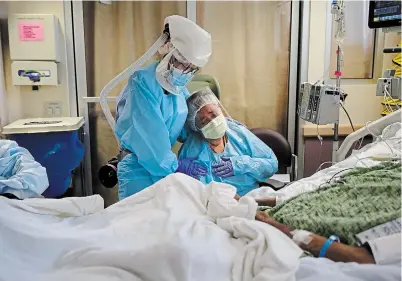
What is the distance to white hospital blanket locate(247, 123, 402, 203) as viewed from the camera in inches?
66.5

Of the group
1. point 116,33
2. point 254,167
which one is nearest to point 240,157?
point 254,167

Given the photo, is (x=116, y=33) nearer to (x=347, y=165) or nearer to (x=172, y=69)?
(x=172, y=69)

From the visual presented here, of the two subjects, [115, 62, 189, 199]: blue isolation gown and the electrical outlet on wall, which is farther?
the electrical outlet on wall

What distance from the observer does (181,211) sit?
1.35 m

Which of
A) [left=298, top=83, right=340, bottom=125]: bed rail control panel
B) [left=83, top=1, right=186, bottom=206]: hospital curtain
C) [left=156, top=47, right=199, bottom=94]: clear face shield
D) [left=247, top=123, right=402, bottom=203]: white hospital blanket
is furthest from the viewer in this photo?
[left=83, top=1, right=186, bottom=206]: hospital curtain

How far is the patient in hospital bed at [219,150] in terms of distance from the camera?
7.25 ft

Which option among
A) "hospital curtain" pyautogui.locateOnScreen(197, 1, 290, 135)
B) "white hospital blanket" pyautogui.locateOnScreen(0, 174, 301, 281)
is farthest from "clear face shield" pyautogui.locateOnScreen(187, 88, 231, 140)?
→ "hospital curtain" pyautogui.locateOnScreen(197, 1, 290, 135)

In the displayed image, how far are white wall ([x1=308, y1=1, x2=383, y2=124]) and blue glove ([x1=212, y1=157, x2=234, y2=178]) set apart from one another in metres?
1.40

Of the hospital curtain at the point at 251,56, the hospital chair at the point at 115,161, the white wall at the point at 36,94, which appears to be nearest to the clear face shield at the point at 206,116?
the hospital chair at the point at 115,161

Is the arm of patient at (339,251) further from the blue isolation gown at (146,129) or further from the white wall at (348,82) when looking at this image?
the white wall at (348,82)

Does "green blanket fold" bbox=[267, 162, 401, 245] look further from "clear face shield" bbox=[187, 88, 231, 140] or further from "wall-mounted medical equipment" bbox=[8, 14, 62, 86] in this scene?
"wall-mounted medical equipment" bbox=[8, 14, 62, 86]

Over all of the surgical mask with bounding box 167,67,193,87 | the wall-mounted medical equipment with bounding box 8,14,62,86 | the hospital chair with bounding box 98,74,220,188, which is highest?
the wall-mounted medical equipment with bounding box 8,14,62,86

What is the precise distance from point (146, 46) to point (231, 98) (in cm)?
80

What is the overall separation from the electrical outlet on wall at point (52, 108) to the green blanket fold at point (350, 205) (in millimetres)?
2192
